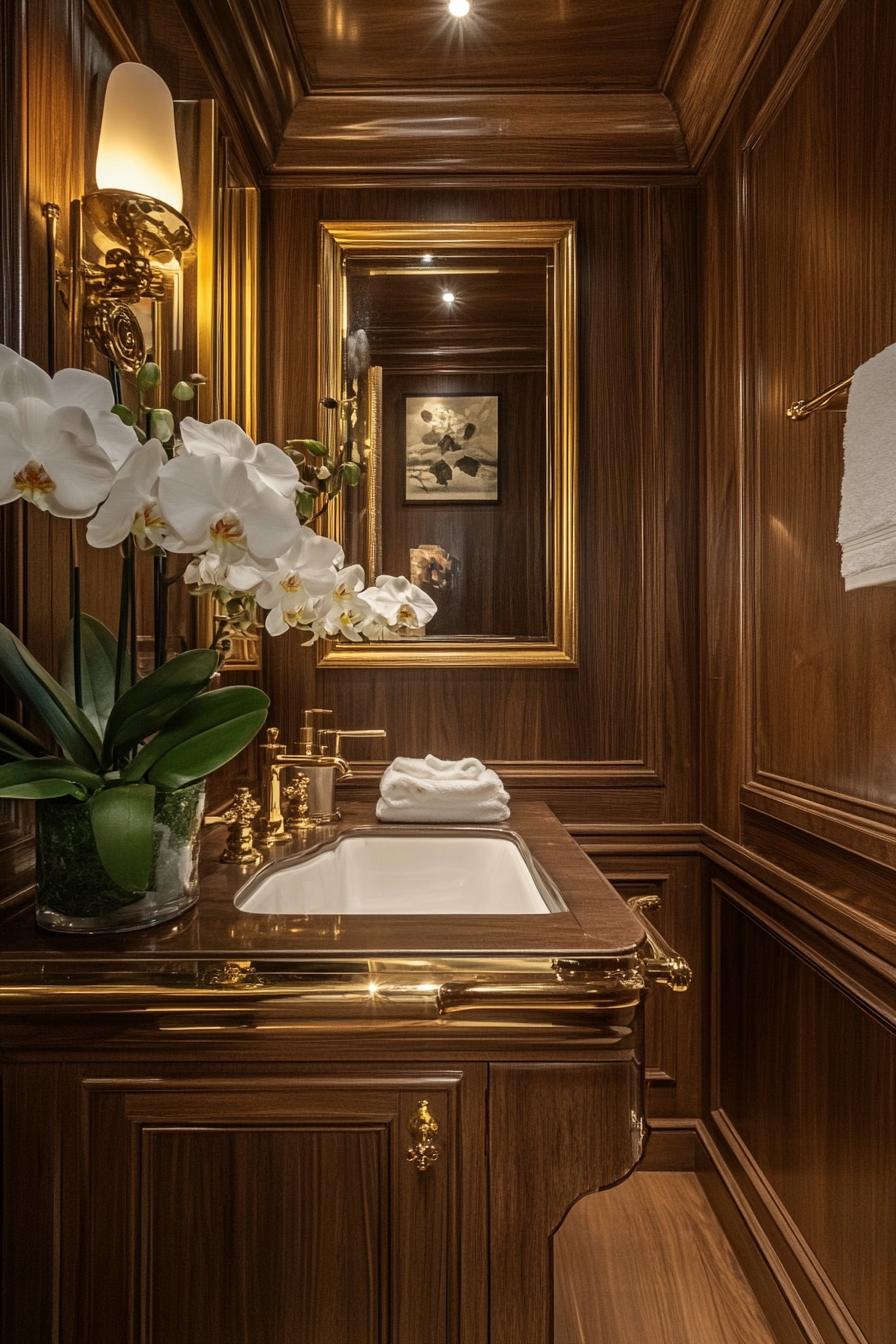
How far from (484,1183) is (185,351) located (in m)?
1.27

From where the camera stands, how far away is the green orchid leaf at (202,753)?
31.9 inches

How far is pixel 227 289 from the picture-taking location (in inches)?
61.7

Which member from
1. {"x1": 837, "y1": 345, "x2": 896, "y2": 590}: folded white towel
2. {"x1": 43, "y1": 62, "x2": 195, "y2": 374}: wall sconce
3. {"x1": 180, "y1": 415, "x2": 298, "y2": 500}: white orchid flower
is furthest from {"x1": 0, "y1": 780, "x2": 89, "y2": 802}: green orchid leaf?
{"x1": 837, "y1": 345, "x2": 896, "y2": 590}: folded white towel

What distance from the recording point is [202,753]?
0.82m

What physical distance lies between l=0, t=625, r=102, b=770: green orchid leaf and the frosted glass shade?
0.64 m

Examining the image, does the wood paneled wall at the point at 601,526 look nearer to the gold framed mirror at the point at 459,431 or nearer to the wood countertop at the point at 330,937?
the gold framed mirror at the point at 459,431

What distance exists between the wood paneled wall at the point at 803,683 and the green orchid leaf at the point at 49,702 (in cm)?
94

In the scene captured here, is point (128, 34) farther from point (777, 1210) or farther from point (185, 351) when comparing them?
point (777, 1210)

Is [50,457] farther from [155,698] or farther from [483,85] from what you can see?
[483,85]

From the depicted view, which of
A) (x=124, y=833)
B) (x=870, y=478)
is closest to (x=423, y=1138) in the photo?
(x=124, y=833)

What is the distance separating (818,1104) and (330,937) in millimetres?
859

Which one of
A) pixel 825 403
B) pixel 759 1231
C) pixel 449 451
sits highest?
pixel 449 451

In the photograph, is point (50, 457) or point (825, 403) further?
point (825, 403)

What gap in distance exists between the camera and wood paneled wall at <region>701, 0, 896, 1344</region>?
42.5 inches
